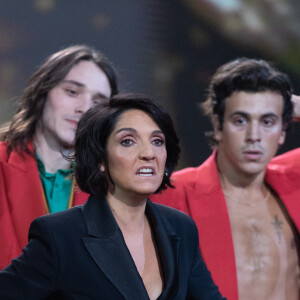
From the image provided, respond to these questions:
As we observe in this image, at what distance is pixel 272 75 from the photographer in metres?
2.53

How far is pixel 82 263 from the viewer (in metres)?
1.37

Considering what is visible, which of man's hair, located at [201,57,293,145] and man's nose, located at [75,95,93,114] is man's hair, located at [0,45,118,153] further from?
man's hair, located at [201,57,293,145]

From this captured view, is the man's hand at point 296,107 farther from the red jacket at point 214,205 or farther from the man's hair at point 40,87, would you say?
the man's hair at point 40,87

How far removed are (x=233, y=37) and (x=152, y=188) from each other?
2139 millimetres

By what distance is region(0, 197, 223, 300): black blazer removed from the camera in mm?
1337

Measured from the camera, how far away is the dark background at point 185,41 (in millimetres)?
3141

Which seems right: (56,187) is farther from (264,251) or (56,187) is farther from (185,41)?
(185,41)

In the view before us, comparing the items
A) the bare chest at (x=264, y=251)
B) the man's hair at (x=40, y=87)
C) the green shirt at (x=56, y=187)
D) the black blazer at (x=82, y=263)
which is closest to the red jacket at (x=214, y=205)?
the bare chest at (x=264, y=251)

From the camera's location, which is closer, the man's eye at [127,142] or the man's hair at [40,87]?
the man's eye at [127,142]

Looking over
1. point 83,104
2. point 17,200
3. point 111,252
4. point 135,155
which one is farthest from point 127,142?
point 83,104

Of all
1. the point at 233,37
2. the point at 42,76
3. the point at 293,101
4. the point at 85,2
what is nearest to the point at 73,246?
the point at 42,76

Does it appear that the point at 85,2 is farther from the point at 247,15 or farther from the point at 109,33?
the point at 247,15

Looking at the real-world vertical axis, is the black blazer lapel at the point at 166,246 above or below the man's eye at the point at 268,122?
below

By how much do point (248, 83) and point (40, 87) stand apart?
3.00ft
